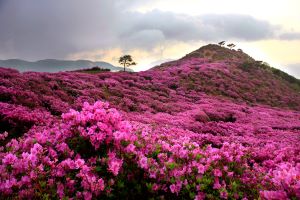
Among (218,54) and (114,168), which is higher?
(218,54)

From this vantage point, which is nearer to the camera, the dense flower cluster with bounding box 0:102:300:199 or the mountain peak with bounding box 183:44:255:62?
the dense flower cluster with bounding box 0:102:300:199

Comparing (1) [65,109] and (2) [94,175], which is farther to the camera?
(1) [65,109]

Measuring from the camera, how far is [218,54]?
2714 inches

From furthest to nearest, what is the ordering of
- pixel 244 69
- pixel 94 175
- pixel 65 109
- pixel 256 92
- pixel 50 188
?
1. pixel 244 69
2. pixel 256 92
3. pixel 65 109
4. pixel 94 175
5. pixel 50 188

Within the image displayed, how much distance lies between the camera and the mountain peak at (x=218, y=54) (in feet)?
218

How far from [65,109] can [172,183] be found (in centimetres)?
1162

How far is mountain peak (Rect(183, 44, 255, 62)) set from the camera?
6631 centimetres

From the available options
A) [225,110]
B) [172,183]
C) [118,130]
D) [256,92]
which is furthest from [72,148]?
[256,92]

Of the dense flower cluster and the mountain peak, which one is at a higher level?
the mountain peak

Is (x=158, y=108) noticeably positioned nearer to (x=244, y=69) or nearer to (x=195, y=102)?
(x=195, y=102)

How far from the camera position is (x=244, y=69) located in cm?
5606

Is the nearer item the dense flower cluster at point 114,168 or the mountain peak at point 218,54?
the dense flower cluster at point 114,168

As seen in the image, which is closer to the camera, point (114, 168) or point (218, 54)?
point (114, 168)

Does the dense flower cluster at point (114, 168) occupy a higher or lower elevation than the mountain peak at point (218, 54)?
lower
